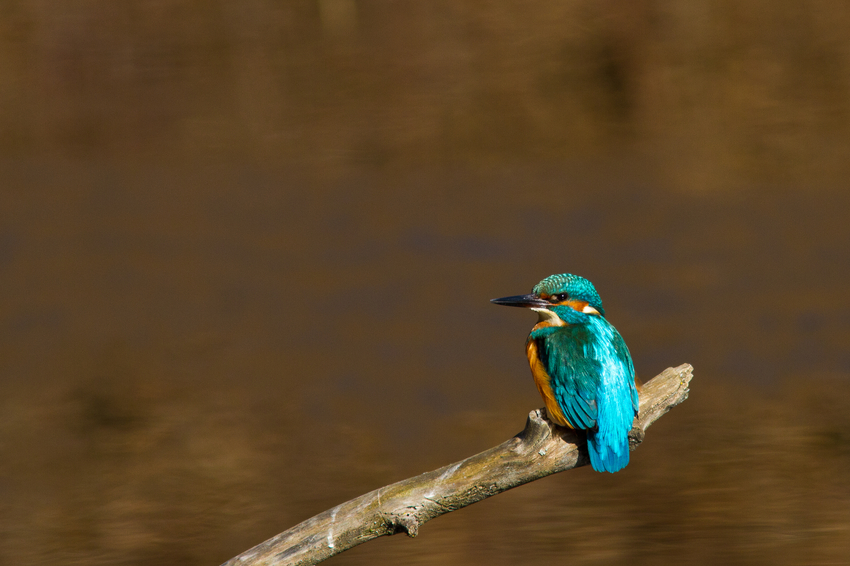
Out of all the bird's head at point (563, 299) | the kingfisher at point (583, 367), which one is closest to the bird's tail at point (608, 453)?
the kingfisher at point (583, 367)

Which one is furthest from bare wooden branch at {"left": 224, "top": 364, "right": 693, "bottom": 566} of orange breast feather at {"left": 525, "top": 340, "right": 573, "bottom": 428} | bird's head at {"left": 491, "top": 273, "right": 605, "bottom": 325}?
bird's head at {"left": 491, "top": 273, "right": 605, "bottom": 325}

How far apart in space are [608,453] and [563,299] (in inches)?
16.6

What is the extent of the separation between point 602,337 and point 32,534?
333 cm

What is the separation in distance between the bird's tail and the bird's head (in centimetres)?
34

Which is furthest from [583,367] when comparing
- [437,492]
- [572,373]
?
[437,492]

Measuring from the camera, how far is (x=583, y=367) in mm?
2039

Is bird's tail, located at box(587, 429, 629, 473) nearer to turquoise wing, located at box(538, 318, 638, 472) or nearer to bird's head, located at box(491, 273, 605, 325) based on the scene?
turquoise wing, located at box(538, 318, 638, 472)

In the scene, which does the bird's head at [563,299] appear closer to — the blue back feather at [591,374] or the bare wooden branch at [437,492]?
the blue back feather at [591,374]

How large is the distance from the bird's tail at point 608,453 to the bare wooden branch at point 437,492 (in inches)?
2.7

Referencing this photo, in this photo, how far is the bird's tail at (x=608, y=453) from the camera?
194 cm

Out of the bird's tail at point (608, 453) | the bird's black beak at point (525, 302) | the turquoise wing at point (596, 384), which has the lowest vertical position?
the bird's tail at point (608, 453)

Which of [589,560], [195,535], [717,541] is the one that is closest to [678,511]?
[717,541]

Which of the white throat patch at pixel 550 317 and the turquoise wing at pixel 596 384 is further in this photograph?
the white throat patch at pixel 550 317

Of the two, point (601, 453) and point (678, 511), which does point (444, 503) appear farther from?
point (678, 511)
